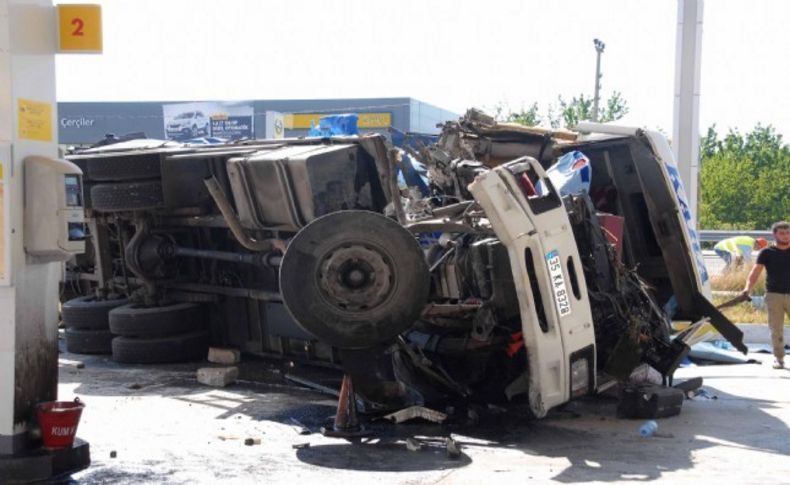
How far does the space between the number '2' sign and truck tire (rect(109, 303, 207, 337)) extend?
12.3ft

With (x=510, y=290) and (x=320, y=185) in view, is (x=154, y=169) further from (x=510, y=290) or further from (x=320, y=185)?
(x=510, y=290)

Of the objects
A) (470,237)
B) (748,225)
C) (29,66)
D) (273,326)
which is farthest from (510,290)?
(748,225)

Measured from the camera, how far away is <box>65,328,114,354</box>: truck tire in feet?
28.9

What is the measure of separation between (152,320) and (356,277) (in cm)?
279

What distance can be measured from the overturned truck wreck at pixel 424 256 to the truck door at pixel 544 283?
12mm

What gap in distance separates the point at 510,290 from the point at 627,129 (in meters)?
2.06

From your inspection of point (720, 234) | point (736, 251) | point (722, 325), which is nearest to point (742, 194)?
point (720, 234)

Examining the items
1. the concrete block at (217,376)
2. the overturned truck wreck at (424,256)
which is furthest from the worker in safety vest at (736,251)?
the concrete block at (217,376)

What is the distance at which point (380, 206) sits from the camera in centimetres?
701

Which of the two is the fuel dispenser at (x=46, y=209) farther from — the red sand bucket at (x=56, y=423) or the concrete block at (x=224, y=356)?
the concrete block at (x=224, y=356)

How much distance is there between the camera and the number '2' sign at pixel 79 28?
15.5 feet

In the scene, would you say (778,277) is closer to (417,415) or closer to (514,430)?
(514,430)

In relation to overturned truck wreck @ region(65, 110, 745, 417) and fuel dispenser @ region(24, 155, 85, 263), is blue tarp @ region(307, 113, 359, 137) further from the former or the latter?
fuel dispenser @ region(24, 155, 85, 263)

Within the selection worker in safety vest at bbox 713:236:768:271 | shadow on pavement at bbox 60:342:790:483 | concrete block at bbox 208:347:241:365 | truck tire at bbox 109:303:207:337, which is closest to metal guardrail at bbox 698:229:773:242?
worker in safety vest at bbox 713:236:768:271
